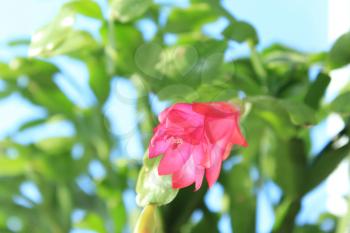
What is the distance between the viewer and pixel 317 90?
2.21 ft

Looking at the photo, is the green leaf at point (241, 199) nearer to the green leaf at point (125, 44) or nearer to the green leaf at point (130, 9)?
the green leaf at point (125, 44)

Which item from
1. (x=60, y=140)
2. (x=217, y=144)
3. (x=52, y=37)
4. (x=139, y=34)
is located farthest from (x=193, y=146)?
(x=60, y=140)

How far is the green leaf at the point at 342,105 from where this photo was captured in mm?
642

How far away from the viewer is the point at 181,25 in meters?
Result: 0.83

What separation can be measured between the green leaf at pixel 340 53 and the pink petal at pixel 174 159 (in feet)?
0.94

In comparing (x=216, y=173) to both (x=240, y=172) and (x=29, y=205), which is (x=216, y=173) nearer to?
(x=240, y=172)

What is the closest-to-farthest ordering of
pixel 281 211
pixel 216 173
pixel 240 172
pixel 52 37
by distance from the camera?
1. pixel 216 173
2. pixel 52 37
3. pixel 281 211
4. pixel 240 172

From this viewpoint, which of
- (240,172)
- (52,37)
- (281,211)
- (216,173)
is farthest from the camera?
(240,172)

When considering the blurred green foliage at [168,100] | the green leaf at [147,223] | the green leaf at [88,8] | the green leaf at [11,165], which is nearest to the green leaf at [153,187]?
the green leaf at [147,223]

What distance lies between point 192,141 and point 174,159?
3 centimetres

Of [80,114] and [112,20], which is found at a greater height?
[112,20]

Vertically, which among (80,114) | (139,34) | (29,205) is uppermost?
(139,34)

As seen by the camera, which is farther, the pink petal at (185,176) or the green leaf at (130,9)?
the green leaf at (130,9)

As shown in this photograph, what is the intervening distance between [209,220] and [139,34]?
0.93 ft
